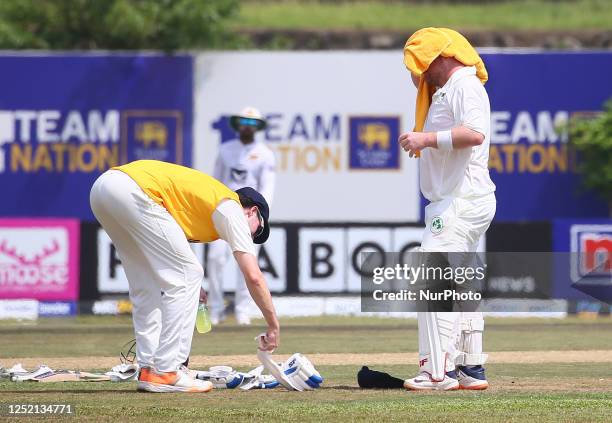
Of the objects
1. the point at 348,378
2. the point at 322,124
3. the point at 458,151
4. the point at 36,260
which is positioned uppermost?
the point at 322,124

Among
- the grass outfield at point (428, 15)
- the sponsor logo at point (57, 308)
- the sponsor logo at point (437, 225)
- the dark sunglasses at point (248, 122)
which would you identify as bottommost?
the sponsor logo at point (57, 308)

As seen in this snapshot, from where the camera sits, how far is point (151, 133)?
2041 centimetres

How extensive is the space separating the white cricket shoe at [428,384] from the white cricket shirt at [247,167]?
25.4 feet

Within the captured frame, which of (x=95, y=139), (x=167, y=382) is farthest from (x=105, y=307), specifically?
(x=167, y=382)

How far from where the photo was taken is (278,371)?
9.38 metres

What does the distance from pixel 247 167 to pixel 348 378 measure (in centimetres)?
692

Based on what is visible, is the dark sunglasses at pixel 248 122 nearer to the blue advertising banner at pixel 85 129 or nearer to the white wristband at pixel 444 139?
the blue advertising banner at pixel 85 129

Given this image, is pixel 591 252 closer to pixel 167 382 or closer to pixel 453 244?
pixel 453 244

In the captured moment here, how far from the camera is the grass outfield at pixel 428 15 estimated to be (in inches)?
1131

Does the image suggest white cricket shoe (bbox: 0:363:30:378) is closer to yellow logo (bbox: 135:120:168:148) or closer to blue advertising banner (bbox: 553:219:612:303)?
blue advertising banner (bbox: 553:219:612:303)

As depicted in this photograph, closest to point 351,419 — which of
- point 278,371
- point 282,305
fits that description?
point 278,371

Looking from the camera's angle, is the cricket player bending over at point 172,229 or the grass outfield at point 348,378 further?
the cricket player bending over at point 172,229

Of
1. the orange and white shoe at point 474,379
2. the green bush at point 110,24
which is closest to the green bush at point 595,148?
the green bush at point 110,24

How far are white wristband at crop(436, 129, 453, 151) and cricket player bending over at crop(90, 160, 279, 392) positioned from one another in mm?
1202
